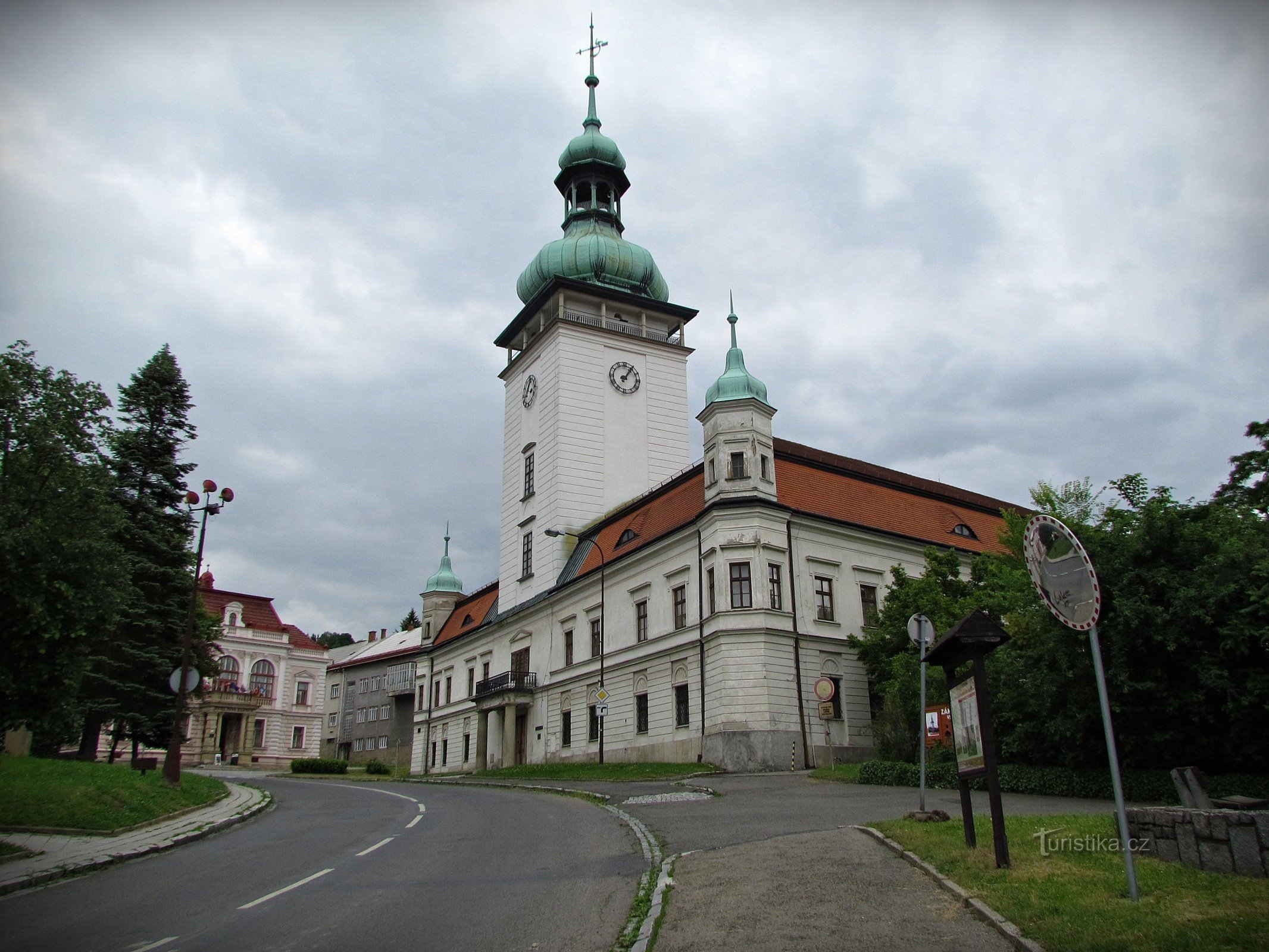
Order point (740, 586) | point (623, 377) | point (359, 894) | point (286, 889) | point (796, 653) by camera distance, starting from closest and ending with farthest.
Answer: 1. point (359, 894)
2. point (286, 889)
3. point (796, 653)
4. point (740, 586)
5. point (623, 377)

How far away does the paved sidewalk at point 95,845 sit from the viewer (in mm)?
12344

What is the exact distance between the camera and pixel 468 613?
64.3m

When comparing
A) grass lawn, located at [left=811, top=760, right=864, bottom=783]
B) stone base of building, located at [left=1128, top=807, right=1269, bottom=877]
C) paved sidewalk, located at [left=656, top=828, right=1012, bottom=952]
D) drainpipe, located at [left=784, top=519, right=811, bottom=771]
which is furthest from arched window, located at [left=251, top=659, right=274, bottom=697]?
stone base of building, located at [left=1128, top=807, right=1269, bottom=877]

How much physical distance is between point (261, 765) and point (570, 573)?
1433 inches

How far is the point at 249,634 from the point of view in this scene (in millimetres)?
75562

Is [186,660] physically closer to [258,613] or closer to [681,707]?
[681,707]

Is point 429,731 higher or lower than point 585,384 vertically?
lower

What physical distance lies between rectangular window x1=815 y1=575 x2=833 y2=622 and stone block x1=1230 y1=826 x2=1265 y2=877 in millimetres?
29259

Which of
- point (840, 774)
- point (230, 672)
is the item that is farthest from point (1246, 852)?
point (230, 672)

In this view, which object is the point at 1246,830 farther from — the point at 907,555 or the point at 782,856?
the point at 907,555

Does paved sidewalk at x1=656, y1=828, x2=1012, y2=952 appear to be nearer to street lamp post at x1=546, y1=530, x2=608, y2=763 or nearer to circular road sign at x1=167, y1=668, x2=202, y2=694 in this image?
circular road sign at x1=167, y1=668, x2=202, y2=694

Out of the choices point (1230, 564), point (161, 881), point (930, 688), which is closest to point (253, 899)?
point (161, 881)

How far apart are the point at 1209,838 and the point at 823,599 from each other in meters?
29.6

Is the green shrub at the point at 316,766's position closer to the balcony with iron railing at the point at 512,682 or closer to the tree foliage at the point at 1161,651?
the balcony with iron railing at the point at 512,682
